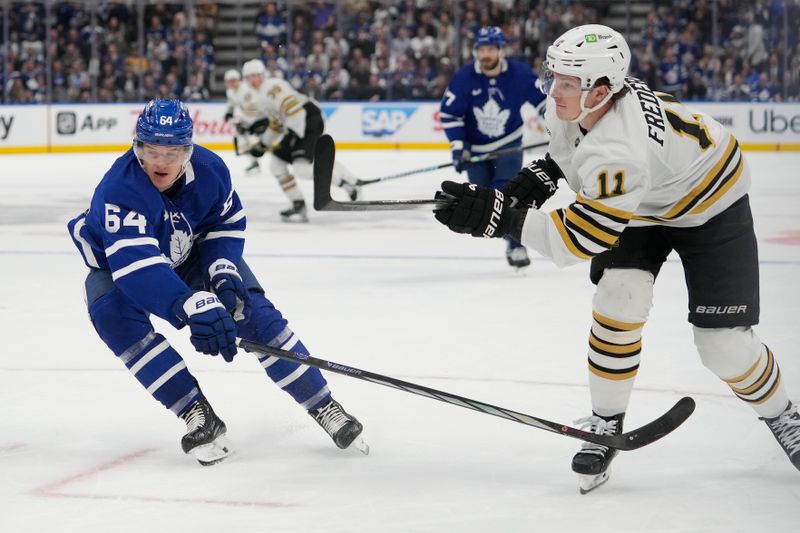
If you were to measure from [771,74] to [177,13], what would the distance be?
6716 millimetres

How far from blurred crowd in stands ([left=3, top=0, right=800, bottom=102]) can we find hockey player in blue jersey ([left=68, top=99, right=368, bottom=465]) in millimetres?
10713

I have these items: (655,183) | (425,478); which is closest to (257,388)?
(425,478)

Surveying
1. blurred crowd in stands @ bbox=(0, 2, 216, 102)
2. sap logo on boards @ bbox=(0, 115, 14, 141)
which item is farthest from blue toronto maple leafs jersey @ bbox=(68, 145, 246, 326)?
blurred crowd in stands @ bbox=(0, 2, 216, 102)

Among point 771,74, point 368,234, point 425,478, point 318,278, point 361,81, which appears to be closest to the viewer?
point 425,478

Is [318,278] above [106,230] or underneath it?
underneath

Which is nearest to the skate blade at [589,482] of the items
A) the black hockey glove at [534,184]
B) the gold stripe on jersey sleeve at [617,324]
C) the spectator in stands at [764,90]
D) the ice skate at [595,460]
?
the ice skate at [595,460]

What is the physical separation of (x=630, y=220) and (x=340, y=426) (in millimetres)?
813

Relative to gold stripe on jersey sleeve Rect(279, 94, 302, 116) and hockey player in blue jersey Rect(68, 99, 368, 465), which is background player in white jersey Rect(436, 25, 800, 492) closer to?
hockey player in blue jersey Rect(68, 99, 368, 465)

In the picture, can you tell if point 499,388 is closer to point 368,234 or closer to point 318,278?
point 318,278

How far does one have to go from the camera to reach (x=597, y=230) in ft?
7.79

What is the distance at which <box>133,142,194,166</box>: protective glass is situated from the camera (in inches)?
103

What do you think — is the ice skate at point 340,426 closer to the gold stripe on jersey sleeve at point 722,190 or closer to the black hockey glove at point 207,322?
the black hockey glove at point 207,322

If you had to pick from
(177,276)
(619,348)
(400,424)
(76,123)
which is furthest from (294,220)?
(76,123)

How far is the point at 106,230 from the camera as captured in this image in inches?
102
